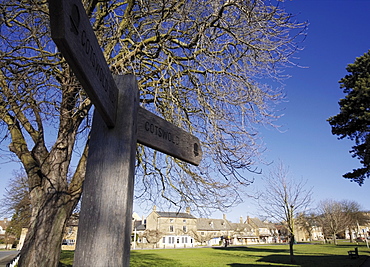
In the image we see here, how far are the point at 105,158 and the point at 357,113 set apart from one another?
1952cm

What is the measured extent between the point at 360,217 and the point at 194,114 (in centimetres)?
7064

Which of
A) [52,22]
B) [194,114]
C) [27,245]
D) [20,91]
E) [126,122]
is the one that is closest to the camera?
[52,22]

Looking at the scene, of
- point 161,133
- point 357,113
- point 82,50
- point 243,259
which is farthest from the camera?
point 243,259

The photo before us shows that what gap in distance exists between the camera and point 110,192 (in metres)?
1.42

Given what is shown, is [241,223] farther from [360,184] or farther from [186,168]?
[186,168]

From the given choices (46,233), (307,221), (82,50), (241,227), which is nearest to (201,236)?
(241,227)

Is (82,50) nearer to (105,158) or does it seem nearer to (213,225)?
(105,158)

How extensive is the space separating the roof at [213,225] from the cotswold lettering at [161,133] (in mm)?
72040

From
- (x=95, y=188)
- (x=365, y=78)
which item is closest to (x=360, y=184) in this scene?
(x=365, y=78)

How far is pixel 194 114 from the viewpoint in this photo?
7.43m

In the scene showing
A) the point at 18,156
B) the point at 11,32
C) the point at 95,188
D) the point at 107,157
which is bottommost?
the point at 95,188

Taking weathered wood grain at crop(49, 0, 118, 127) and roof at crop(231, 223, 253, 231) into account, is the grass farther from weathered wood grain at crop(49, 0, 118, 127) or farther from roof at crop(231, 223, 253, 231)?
roof at crop(231, 223, 253, 231)

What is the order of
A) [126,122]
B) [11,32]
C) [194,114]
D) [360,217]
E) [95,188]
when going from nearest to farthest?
1. [95,188]
2. [126,122]
3. [11,32]
4. [194,114]
5. [360,217]

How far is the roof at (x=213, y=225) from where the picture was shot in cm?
7250
